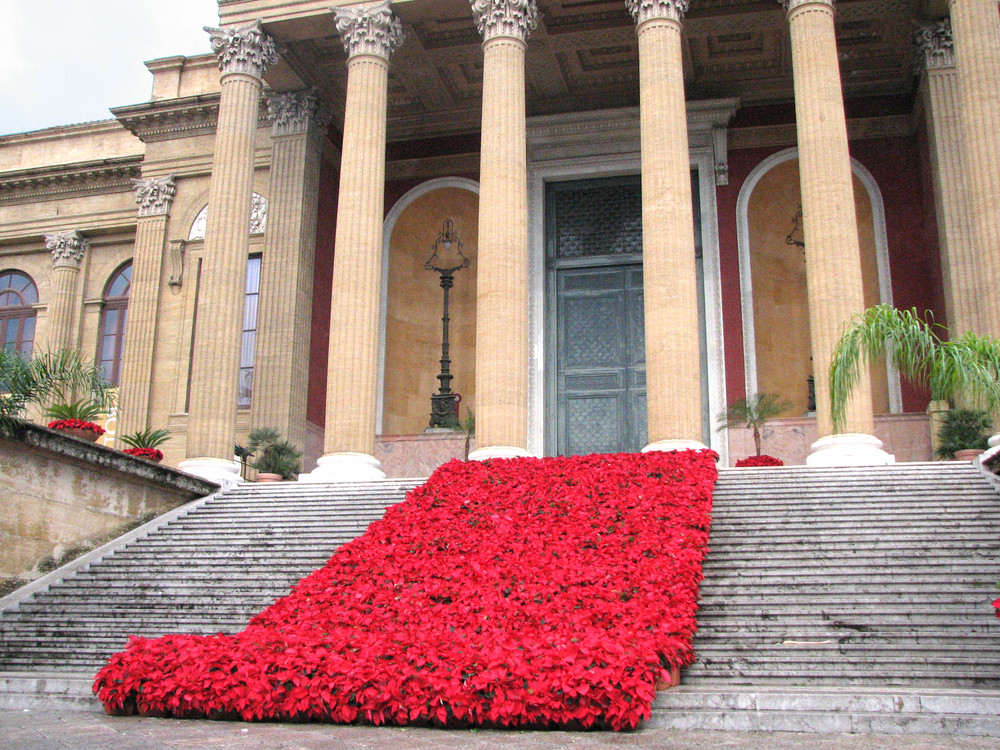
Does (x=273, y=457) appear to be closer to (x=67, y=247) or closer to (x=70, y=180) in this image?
(x=67, y=247)

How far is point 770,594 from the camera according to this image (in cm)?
1066

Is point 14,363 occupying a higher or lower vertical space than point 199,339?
lower

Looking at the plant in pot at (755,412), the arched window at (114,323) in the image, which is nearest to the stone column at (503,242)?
the plant in pot at (755,412)

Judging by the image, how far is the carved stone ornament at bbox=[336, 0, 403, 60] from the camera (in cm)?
2064

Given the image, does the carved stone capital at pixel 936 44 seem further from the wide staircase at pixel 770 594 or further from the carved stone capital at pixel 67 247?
the carved stone capital at pixel 67 247

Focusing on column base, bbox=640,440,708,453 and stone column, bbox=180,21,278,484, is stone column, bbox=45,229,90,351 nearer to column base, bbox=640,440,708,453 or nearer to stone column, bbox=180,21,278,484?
stone column, bbox=180,21,278,484

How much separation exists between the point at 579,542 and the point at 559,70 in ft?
51.5

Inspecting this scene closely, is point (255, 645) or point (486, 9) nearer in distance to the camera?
point (255, 645)

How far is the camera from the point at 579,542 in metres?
12.0

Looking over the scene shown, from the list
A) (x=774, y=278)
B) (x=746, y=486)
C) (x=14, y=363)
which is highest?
(x=774, y=278)

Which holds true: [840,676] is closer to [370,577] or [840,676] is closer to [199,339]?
[370,577]

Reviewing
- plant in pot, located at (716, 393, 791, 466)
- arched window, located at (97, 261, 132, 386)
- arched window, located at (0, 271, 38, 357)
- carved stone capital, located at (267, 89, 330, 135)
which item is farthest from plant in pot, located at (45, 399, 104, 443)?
arched window, located at (0, 271, 38, 357)

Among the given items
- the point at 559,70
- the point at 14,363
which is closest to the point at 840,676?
the point at 14,363

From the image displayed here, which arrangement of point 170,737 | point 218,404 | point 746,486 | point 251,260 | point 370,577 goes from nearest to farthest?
point 170,737 → point 370,577 → point 746,486 → point 218,404 → point 251,260
